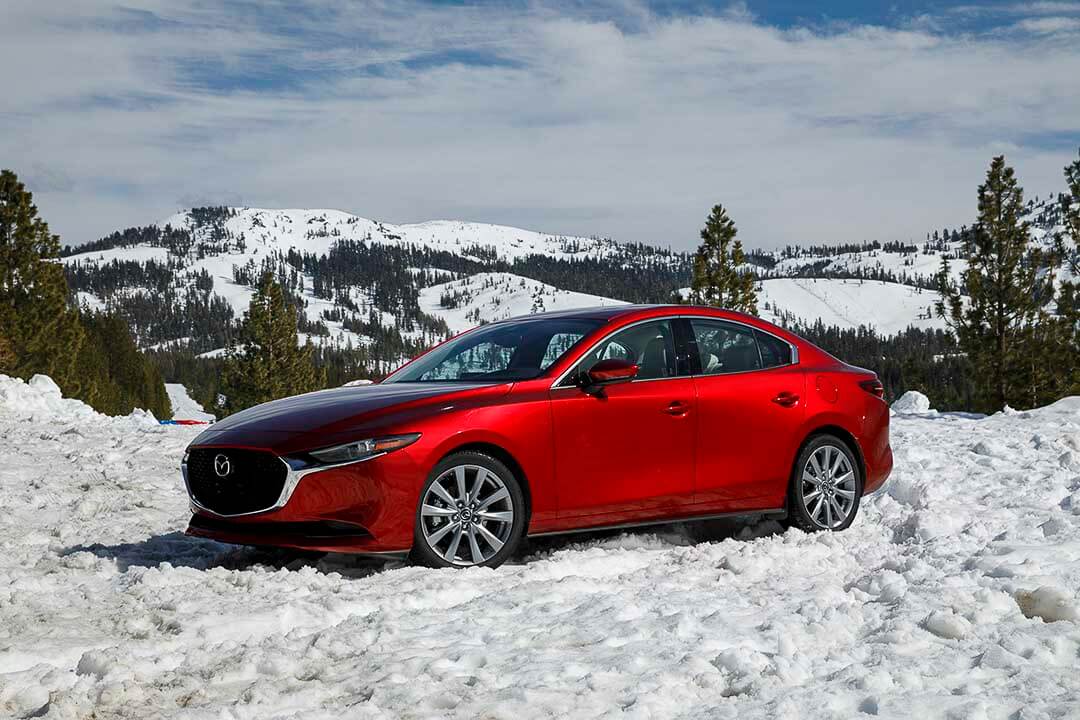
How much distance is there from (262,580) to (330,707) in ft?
6.42

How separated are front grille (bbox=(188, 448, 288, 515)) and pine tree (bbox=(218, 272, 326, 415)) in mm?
48488

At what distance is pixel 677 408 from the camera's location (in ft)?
22.5

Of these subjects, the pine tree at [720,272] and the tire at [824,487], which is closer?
the tire at [824,487]

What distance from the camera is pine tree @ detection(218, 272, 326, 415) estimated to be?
2127 inches

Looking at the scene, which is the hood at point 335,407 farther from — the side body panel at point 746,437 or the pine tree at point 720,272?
the pine tree at point 720,272

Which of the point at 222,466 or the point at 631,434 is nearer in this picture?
the point at 222,466

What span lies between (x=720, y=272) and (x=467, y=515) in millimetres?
33570

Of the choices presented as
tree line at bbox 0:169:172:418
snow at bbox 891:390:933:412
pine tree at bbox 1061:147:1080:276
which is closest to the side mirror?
snow at bbox 891:390:933:412

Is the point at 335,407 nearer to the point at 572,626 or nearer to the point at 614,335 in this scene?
the point at 614,335

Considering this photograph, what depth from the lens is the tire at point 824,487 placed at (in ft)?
24.3

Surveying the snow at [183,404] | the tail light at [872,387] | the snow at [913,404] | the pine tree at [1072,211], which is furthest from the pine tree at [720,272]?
the snow at [183,404]

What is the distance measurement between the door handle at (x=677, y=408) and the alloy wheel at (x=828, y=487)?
116 centimetres

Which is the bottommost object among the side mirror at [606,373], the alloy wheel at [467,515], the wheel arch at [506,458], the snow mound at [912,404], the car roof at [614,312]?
the snow mound at [912,404]

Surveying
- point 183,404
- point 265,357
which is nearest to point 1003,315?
point 265,357
